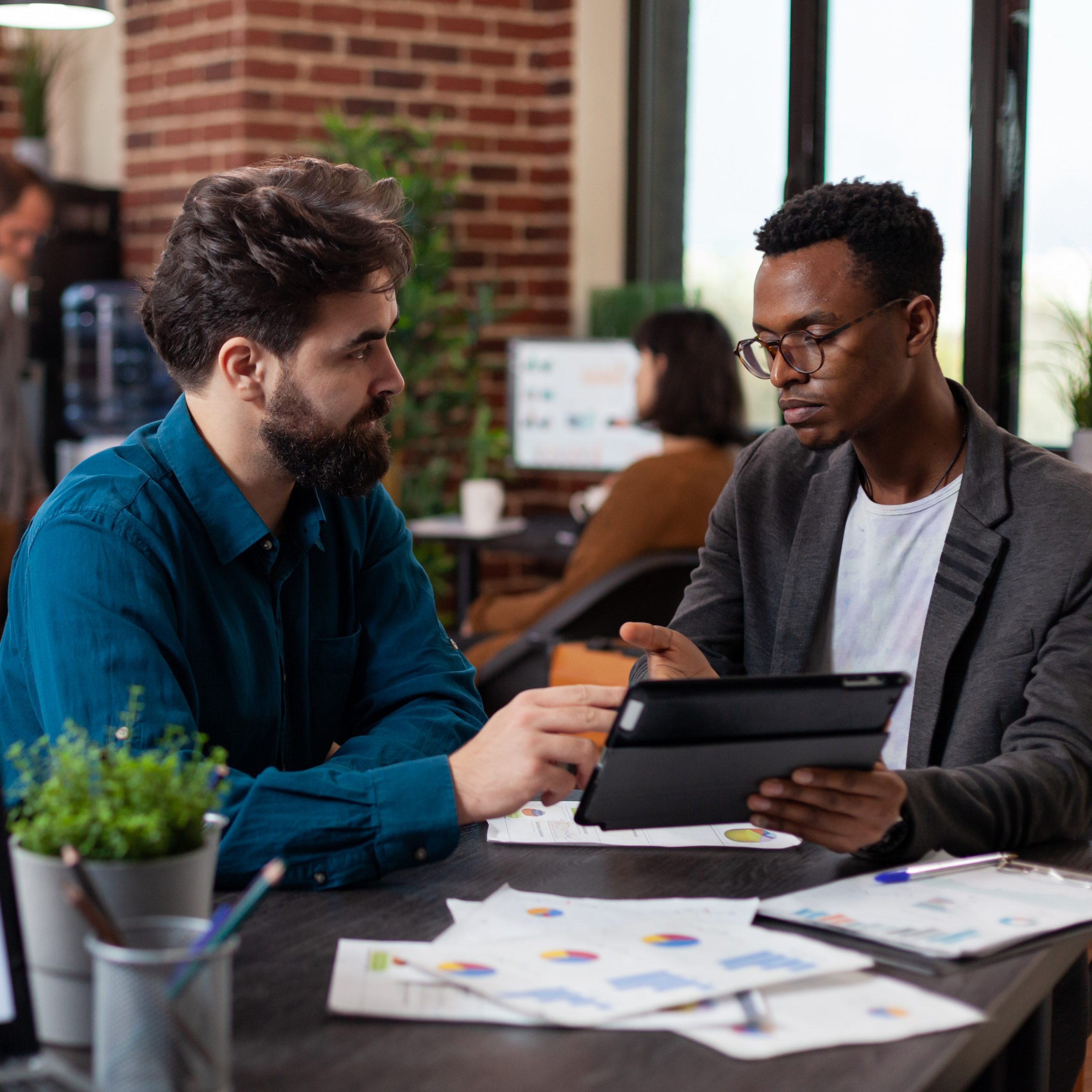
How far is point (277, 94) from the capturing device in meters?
4.48

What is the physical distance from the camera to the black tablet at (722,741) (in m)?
1.15

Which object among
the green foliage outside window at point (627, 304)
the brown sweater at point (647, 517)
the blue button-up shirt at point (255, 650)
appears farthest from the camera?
the green foliage outside window at point (627, 304)

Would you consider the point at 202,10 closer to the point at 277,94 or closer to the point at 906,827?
the point at 277,94

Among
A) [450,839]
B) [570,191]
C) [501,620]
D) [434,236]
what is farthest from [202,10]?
[450,839]

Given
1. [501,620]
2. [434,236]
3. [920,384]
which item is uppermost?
[434,236]

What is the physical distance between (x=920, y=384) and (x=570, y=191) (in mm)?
3455

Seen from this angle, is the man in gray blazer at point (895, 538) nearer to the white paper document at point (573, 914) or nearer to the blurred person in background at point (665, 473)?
the white paper document at point (573, 914)

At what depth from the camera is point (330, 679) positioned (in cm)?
167

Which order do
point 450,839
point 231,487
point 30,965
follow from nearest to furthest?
point 30,965
point 450,839
point 231,487

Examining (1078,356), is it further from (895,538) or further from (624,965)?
(624,965)

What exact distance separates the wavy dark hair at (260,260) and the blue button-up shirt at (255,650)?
0.10m

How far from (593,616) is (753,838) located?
200 cm

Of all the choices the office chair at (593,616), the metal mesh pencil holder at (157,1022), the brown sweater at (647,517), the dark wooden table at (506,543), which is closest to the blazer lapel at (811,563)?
the metal mesh pencil holder at (157,1022)

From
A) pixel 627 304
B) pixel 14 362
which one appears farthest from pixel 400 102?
pixel 14 362
